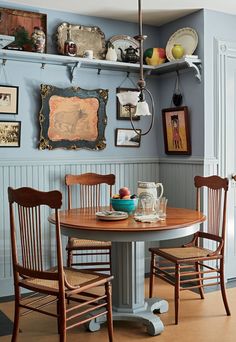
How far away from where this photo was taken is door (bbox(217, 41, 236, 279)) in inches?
160

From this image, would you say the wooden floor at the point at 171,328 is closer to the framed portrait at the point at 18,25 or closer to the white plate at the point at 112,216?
the white plate at the point at 112,216

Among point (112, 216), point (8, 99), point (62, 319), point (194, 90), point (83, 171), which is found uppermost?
point (194, 90)

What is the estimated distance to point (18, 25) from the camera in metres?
3.78

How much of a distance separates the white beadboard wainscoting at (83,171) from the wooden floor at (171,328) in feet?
1.91

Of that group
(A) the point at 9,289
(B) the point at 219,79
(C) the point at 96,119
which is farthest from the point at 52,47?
(A) the point at 9,289

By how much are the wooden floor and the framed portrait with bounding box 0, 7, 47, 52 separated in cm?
217

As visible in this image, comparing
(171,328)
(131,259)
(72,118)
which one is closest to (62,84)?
(72,118)

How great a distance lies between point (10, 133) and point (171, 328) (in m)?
2.05

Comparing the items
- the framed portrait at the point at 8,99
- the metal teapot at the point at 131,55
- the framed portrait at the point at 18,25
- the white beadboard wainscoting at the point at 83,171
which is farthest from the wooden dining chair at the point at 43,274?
the metal teapot at the point at 131,55

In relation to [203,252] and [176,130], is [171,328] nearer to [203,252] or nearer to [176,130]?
[203,252]

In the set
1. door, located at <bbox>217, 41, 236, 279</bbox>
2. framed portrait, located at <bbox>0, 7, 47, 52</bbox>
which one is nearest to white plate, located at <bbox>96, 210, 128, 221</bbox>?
door, located at <bbox>217, 41, 236, 279</bbox>

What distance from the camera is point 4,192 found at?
3.76 meters

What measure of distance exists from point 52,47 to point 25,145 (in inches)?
36.8

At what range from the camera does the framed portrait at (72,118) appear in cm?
393
